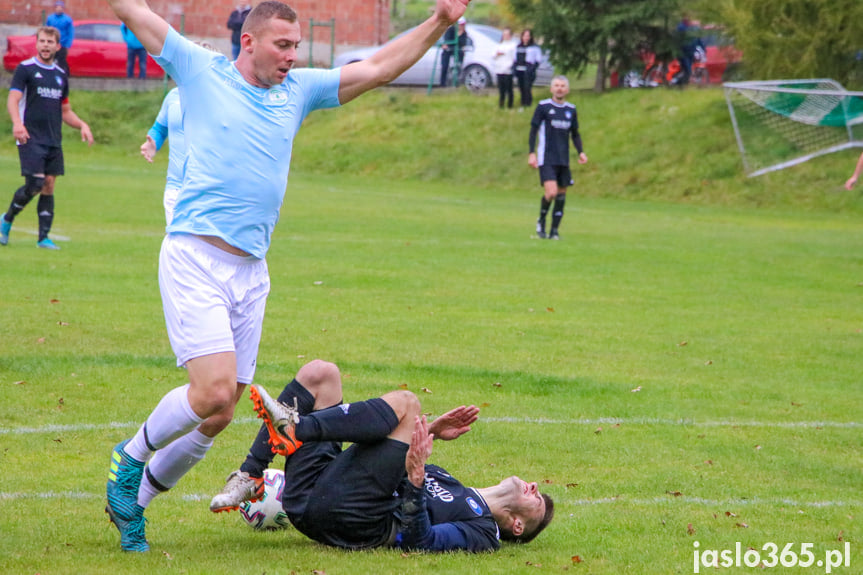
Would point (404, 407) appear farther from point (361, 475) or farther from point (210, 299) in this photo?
point (210, 299)

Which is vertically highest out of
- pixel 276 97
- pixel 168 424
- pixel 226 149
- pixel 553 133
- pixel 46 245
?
pixel 276 97

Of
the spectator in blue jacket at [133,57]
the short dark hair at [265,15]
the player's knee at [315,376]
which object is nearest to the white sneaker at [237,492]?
the player's knee at [315,376]

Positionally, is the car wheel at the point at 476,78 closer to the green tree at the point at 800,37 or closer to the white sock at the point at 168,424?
the green tree at the point at 800,37

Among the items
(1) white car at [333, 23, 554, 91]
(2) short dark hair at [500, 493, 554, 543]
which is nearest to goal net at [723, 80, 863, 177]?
(1) white car at [333, 23, 554, 91]

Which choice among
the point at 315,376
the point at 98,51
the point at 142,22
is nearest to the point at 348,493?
the point at 315,376

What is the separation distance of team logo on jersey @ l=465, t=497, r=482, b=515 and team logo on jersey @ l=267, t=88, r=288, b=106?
2037mm

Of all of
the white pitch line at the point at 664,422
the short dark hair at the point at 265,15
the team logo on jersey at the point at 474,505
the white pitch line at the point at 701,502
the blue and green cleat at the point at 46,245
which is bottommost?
the blue and green cleat at the point at 46,245

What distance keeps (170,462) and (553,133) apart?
15.0 meters

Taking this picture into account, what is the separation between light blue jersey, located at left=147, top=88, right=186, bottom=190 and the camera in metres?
9.70

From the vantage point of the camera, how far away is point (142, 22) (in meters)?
5.25

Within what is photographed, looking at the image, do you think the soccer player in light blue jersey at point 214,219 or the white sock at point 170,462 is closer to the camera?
the soccer player in light blue jersey at point 214,219

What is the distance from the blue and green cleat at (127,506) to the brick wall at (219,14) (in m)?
36.5

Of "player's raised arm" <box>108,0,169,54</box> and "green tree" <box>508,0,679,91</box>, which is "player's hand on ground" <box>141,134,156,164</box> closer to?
"player's raised arm" <box>108,0,169,54</box>

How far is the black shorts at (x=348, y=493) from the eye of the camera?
17.2ft
